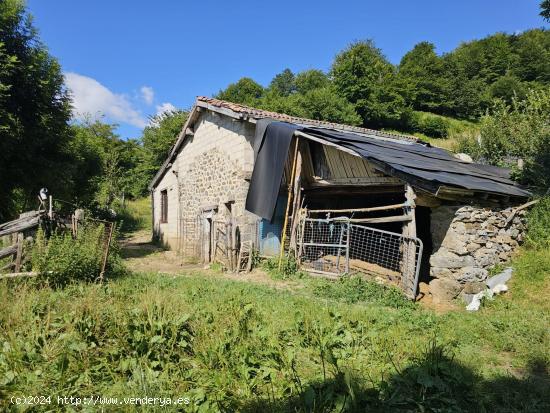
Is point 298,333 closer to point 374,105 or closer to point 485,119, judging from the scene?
point 485,119

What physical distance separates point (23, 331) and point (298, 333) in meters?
2.86

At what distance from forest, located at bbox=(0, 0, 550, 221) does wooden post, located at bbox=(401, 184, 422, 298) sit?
3.77 metres

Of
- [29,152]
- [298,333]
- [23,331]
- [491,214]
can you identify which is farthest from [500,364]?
[29,152]

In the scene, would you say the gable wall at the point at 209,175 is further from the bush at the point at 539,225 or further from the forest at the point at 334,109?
the bush at the point at 539,225

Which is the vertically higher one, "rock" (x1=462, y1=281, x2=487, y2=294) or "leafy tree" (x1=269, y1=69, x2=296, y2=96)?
"leafy tree" (x1=269, y1=69, x2=296, y2=96)

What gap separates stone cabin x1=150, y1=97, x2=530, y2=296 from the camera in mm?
7090

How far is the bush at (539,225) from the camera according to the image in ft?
25.0

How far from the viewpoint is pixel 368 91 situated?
31891 millimetres

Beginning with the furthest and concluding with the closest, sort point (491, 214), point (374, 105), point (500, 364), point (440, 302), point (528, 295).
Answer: point (374, 105)
point (491, 214)
point (440, 302)
point (528, 295)
point (500, 364)

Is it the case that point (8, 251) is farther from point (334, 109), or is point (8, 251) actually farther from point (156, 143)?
point (334, 109)

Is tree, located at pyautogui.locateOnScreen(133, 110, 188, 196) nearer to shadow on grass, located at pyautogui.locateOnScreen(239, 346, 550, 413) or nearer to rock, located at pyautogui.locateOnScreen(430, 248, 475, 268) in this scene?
rock, located at pyautogui.locateOnScreen(430, 248, 475, 268)

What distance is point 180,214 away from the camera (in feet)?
47.4

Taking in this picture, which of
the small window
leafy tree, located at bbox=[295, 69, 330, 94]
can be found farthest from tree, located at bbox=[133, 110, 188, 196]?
leafy tree, located at bbox=[295, 69, 330, 94]

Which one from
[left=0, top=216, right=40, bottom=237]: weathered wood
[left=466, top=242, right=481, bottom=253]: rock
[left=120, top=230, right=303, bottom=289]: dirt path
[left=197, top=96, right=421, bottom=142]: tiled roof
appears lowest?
[left=120, top=230, right=303, bottom=289]: dirt path
